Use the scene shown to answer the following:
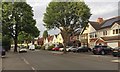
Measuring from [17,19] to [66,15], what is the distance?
52.0 feet

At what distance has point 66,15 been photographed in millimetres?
54188

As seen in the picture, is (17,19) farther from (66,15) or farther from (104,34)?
(104,34)

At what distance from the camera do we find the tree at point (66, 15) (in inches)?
2128

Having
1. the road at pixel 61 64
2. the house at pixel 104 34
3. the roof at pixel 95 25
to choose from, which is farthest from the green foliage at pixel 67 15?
the road at pixel 61 64

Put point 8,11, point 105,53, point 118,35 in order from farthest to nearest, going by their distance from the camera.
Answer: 1. point 8,11
2. point 118,35
3. point 105,53

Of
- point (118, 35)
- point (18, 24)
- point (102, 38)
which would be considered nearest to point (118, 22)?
point (118, 35)

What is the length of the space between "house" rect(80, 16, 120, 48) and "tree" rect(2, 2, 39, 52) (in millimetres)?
15883

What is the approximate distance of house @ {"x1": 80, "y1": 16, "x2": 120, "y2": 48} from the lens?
58.7 metres

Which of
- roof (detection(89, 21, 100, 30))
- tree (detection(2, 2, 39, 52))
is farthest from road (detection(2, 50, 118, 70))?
roof (detection(89, 21, 100, 30))

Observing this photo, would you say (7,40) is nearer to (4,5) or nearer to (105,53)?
(4,5)

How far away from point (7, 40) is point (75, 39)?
22939 mm

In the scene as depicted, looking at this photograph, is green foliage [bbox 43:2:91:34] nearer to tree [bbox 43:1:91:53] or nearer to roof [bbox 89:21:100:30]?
tree [bbox 43:1:91:53]

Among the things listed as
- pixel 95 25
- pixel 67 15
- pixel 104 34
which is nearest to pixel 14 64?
pixel 67 15

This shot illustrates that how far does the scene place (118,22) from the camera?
5884 centimetres
